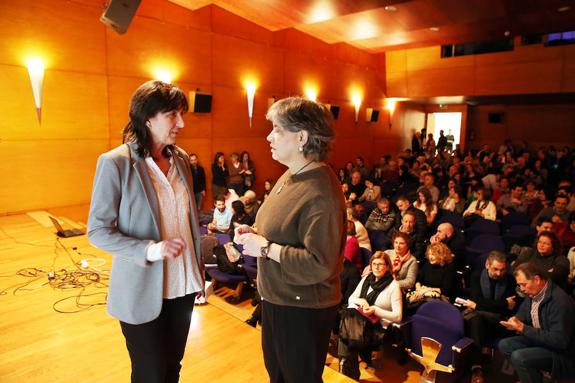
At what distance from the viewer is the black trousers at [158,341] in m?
1.38

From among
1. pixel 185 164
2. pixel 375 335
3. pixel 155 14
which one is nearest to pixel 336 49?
pixel 155 14

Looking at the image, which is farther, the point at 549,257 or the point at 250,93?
the point at 250,93

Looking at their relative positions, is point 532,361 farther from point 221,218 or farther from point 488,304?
point 221,218

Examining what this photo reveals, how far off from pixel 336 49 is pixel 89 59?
6.95 meters

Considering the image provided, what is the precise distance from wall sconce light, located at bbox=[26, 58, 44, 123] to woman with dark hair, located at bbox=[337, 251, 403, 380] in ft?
18.0

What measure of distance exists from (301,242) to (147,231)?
0.53 meters

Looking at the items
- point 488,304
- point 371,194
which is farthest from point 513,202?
point 488,304

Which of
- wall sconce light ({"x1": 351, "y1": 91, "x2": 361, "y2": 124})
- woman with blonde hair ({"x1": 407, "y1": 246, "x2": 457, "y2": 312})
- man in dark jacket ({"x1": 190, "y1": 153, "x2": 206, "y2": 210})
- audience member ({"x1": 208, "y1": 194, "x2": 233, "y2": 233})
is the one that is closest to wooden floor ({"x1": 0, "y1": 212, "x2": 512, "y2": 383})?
woman with blonde hair ({"x1": 407, "y1": 246, "x2": 457, "y2": 312})

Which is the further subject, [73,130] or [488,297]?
[73,130]

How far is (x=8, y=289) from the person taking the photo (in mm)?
3475

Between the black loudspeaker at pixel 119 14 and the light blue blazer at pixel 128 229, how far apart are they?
306 centimetres

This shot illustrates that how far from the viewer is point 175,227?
1.48 m

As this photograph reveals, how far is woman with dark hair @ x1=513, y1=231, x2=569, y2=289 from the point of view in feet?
12.7

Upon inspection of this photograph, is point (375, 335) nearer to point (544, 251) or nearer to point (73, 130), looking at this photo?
point (544, 251)
